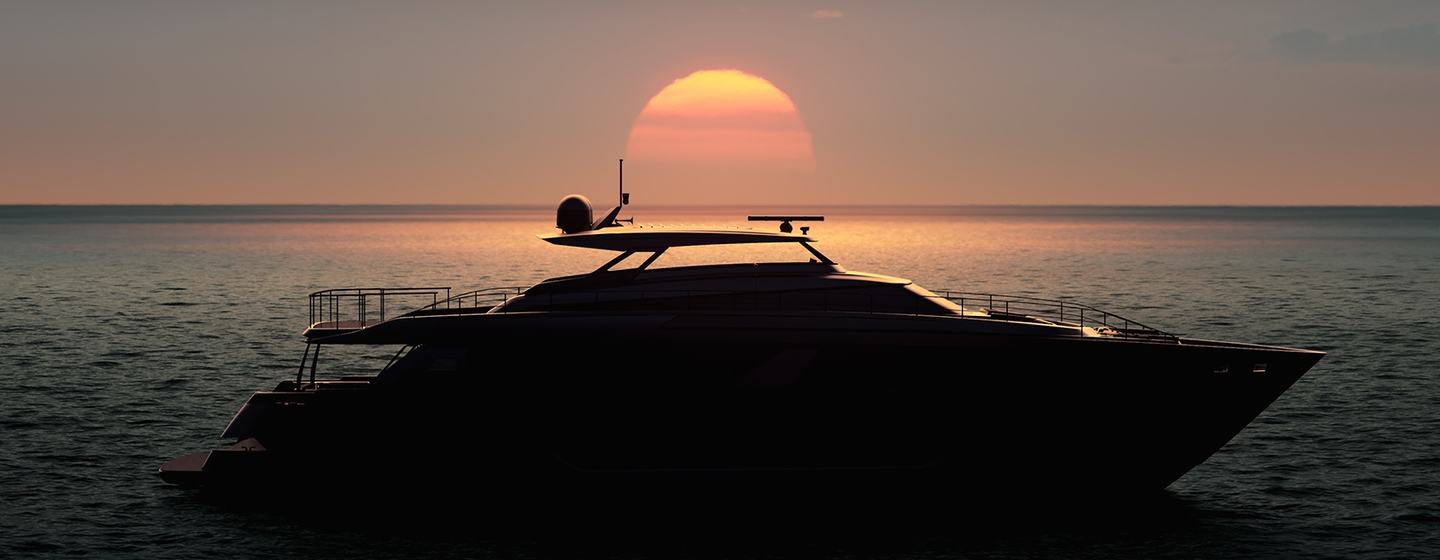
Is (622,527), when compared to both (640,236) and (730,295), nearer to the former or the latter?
(730,295)

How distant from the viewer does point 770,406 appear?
62.1 feet

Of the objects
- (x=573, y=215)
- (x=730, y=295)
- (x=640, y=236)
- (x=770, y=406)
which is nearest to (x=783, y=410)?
(x=770, y=406)

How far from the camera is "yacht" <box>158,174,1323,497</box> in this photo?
19.0 meters

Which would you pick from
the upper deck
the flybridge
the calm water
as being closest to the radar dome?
the flybridge

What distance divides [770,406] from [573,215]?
18.4ft

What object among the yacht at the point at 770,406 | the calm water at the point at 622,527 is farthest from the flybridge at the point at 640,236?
the calm water at the point at 622,527

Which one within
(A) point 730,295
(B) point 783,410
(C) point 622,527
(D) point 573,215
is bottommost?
(C) point 622,527

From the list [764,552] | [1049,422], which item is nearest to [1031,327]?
[1049,422]

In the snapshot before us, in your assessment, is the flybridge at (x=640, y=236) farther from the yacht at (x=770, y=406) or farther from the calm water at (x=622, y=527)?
the calm water at (x=622, y=527)

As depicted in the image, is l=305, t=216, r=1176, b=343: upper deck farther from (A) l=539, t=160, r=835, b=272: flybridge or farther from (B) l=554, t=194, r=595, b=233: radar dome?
(B) l=554, t=194, r=595, b=233: radar dome

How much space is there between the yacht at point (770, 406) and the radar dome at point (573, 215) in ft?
10.8

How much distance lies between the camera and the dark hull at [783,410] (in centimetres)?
1895

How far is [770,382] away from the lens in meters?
19.0

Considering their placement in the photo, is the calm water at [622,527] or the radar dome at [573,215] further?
the radar dome at [573,215]
